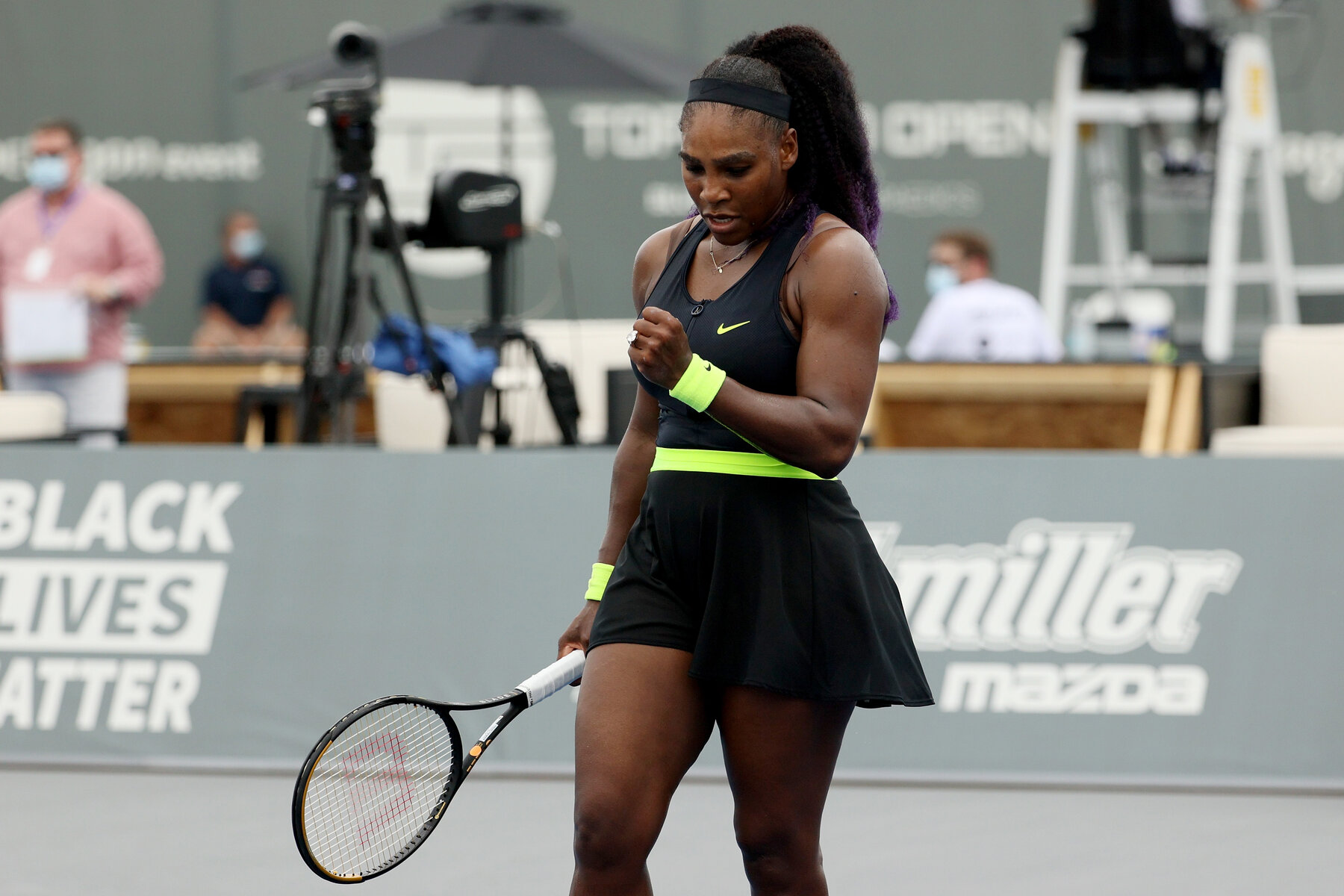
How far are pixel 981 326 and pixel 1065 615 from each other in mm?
3801

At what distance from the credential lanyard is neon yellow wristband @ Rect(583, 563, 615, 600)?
230 inches

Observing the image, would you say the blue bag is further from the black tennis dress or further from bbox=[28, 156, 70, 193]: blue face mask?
the black tennis dress

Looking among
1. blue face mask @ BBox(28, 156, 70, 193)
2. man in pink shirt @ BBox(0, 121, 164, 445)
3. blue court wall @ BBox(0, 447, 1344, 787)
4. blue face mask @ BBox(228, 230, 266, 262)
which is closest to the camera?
blue court wall @ BBox(0, 447, 1344, 787)

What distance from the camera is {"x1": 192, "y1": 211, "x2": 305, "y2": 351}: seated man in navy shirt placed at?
11117 millimetres

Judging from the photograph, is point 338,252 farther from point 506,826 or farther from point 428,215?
point 506,826

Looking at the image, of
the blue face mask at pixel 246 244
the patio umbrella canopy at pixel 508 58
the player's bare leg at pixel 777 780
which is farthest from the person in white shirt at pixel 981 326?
the player's bare leg at pixel 777 780

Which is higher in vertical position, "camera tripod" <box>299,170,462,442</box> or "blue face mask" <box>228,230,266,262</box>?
"camera tripod" <box>299,170,462,442</box>

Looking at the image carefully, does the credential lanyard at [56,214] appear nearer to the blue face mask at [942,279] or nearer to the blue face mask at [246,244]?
the blue face mask at [246,244]

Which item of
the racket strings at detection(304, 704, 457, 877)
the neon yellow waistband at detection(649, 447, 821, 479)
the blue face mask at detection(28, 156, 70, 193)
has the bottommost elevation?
the blue face mask at detection(28, 156, 70, 193)

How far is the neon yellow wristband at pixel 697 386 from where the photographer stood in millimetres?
2191

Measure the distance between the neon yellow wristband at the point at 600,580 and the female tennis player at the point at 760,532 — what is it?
13 centimetres

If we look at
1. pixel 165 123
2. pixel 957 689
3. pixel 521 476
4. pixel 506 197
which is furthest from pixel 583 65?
pixel 165 123

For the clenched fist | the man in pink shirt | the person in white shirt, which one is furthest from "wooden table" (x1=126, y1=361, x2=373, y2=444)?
the clenched fist

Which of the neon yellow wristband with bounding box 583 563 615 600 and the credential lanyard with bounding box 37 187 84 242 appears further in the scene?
the credential lanyard with bounding box 37 187 84 242
